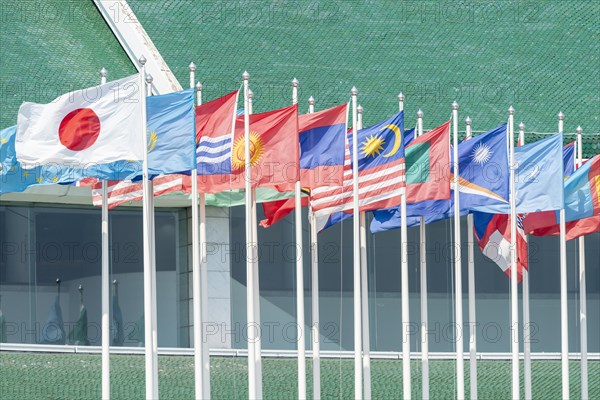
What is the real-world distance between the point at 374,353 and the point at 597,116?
26.3ft

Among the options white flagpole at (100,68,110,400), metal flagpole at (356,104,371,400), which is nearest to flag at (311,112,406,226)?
metal flagpole at (356,104,371,400)

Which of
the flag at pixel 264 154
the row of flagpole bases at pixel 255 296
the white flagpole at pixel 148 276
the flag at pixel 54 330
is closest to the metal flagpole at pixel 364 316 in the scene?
the row of flagpole bases at pixel 255 296

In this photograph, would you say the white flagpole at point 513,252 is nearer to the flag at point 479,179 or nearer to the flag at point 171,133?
the flag at point 479,179

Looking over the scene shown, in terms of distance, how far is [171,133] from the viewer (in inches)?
977

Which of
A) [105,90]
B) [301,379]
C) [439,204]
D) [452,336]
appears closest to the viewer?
[105,90]

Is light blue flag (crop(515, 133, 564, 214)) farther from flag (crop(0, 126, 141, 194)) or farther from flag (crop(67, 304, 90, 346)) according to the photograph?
flag (crop(67, 304, 90, 346))

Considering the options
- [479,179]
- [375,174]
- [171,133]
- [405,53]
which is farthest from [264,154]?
[405,53]

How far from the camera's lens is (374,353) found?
34750 mm

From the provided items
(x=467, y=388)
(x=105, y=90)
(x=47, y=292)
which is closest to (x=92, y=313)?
(x=47, y=292)

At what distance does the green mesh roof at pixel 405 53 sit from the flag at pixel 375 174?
864 centimetres

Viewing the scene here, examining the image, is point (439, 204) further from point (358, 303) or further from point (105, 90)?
point (105, 90)

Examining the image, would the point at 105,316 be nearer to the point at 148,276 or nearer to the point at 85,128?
the point at 148,276

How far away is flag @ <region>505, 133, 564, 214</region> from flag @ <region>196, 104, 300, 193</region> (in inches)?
189

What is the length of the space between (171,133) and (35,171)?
7.76 ft
